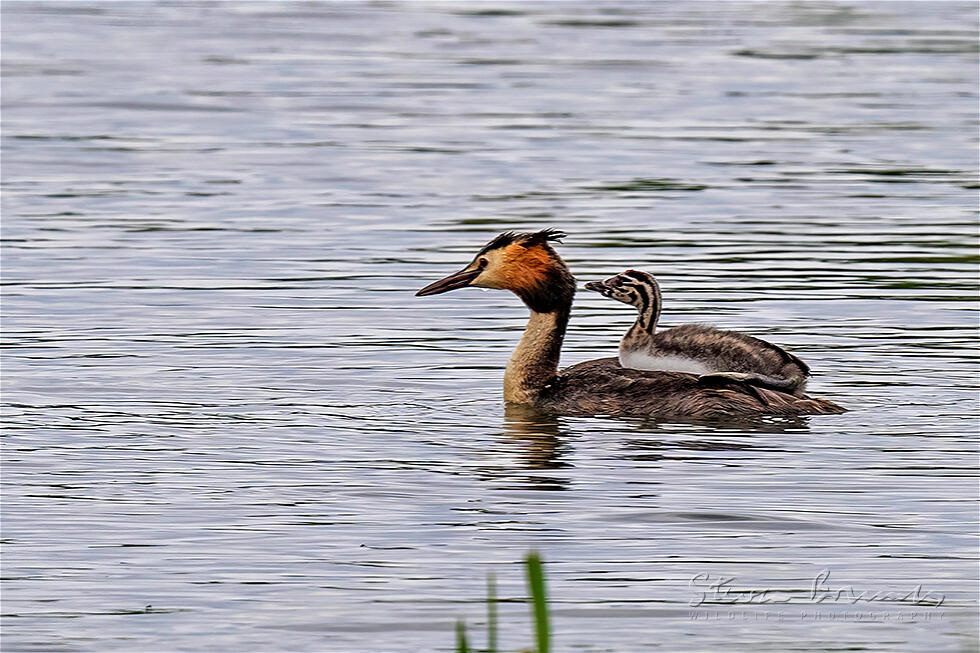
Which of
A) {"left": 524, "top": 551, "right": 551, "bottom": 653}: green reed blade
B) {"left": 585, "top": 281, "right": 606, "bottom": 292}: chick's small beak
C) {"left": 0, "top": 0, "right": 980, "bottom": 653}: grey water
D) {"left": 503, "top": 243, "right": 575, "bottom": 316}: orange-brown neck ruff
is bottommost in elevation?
{"left": 0, "top": 0, "right": 980, "bottom": 653}: grey water

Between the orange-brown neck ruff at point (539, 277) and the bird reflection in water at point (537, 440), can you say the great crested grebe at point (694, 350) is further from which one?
the bird reflection in water at point (537, 440)

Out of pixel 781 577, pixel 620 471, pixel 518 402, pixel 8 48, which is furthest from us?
pixel 8 48

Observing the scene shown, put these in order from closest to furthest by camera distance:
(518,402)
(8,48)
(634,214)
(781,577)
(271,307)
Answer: (781,577), (518,402), (271,307), (634,214), (8,48)

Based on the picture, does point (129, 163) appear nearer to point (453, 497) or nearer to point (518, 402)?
point (518, 402)

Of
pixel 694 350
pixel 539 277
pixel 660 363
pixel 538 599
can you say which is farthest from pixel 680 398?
pixel 538 599

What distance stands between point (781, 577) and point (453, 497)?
6.61 ft

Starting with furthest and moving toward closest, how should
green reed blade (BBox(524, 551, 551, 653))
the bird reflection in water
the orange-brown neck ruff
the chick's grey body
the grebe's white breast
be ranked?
1. the orange-brown neck ruff
2. the grebe's white breast
3. the chick's grey body
4. the bird reflection in water
5. green reed blade (BBox(524, 551, 551, 653))

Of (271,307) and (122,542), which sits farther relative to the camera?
(271,307)

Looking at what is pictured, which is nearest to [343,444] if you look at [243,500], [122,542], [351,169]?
[243,500]

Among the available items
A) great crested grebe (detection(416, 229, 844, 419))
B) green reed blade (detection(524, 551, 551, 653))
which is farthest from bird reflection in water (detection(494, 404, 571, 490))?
green reed blade (detection(524, 551, 551, 653))

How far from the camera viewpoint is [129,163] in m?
23.9

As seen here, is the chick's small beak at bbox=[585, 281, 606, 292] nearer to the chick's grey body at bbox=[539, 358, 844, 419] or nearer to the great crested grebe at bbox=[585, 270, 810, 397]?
the great crested grebe at bbox=[585, 270, 810, 397]

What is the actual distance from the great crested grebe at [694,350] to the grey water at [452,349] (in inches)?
16.4

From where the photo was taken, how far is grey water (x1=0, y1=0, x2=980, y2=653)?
8906mm
